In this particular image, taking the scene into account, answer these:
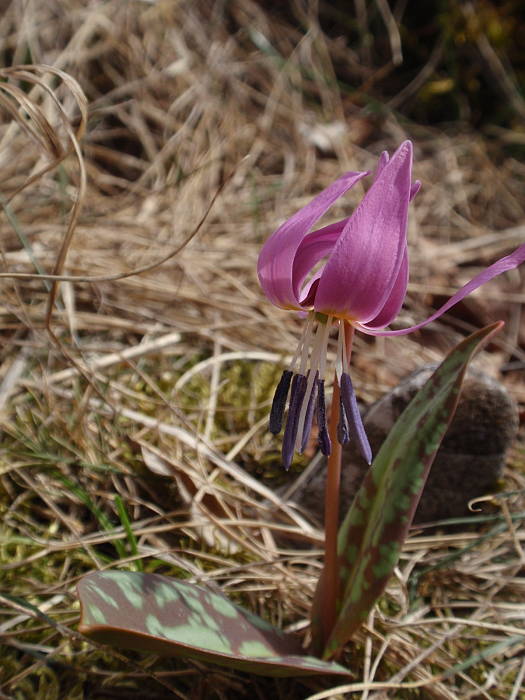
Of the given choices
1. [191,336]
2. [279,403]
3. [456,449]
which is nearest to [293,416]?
[279,403]

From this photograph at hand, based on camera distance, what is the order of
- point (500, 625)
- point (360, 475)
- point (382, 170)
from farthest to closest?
point (360, 475), point (500, 625), point (382, 170)

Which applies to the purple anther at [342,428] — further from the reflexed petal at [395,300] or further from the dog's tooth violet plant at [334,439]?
the reflexed petal at [395,300]

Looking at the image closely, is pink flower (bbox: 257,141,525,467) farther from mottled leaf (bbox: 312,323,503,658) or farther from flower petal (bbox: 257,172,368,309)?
mottled leaf (bbox: 312,323,503,658)

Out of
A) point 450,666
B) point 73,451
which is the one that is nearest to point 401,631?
point 450,666

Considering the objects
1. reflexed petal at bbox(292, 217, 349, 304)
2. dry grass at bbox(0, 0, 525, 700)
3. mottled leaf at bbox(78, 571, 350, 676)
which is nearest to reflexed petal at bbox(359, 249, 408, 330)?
reflexed petal at bbox(292, 217, 349, 304)

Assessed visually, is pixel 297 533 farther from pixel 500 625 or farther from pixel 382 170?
pixel 382 170

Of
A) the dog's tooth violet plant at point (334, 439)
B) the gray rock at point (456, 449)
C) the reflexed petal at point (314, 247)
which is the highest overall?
the reflexed petal at point (314, 247)

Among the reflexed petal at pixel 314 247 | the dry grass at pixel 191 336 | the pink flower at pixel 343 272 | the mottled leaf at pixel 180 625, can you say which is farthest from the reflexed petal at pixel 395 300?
the mottled leaf at pixel 180 625
